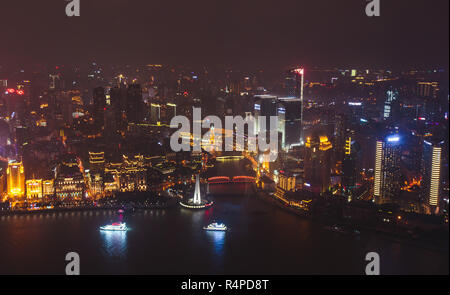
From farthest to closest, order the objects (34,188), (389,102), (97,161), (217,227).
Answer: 1. (97,161)
2. (389,102)
3. (34,188)
4. (217,227)

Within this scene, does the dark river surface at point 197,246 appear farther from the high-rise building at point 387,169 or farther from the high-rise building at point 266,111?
the high-rise building at point 266,111

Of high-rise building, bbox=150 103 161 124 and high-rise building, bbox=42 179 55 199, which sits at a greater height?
high-rise building, bbox=150 103 161 124

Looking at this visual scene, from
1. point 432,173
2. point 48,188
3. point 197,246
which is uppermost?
point 432,173

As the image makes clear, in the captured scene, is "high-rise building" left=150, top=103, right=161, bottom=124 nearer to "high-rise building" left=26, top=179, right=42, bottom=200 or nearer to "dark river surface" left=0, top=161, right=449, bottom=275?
"high-rise building" left=26, top=179, right=42, bottom=200

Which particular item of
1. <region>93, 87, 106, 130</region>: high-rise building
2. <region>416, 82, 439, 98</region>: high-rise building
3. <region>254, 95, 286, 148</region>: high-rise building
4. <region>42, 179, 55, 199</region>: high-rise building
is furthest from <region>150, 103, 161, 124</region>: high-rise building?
<region>416, 82, 439, 98</region>: high-rise building

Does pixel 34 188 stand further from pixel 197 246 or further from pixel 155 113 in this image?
pixel 155 113

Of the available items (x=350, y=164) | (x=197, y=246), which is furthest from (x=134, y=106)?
(x=197, y=246)
